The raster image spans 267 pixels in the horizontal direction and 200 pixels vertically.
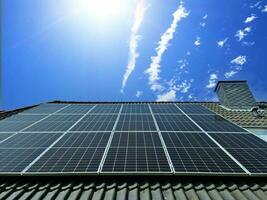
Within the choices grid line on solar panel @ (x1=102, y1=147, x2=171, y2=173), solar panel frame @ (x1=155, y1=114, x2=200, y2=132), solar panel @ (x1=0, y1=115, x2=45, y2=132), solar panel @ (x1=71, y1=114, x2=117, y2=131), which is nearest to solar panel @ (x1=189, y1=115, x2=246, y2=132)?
solar panel frame @ (x1=155, y1=114, x2=200, y2=132)

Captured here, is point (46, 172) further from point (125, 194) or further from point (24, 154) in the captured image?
point (125, 194)

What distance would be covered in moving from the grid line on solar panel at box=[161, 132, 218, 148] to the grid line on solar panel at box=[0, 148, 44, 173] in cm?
418

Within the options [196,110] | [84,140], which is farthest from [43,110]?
[196,110]

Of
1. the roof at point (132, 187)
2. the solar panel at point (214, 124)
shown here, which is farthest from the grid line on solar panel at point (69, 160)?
the solar panel at point (214, 124)

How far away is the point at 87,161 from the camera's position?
8031 mm

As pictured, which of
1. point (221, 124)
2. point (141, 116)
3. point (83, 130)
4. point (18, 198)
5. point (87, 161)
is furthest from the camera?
point (141, 116)

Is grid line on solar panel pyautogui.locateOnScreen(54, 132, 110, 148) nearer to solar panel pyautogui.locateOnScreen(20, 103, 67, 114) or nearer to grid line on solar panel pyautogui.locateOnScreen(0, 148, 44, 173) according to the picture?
grid line on solar panel pyautogui.locateOnScreen(0, 148, 44, 173)

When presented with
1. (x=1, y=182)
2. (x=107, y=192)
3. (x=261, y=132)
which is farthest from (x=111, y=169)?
(x=261, y=132)

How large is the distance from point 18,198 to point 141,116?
7.43 meters

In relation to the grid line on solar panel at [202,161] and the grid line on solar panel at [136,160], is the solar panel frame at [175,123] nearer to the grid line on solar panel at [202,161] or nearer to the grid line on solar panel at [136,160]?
the grid line on solar panel at [202,161]

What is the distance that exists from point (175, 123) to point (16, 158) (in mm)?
6282

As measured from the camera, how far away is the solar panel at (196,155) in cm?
757

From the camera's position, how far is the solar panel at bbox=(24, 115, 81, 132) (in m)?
11.2

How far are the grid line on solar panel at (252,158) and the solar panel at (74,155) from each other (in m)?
4.03
